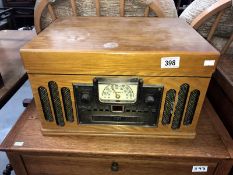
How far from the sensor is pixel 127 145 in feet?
2.11

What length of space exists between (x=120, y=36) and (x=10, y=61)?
51 centimetres

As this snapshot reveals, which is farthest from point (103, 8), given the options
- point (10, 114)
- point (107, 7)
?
point (10, 114)

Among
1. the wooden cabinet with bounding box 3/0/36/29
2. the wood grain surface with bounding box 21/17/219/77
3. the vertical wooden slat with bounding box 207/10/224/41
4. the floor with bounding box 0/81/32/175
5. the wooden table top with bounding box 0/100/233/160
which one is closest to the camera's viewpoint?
the wood grain surface with bounding box 21/17/219/77

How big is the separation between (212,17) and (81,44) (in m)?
0.56

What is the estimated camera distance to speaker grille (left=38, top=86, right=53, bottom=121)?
59 cm

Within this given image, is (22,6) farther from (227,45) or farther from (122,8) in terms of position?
(227,45)

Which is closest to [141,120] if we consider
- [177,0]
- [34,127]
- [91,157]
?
[91,157]

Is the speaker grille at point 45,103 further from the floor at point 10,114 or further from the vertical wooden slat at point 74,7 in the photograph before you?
the floor at point 10,114

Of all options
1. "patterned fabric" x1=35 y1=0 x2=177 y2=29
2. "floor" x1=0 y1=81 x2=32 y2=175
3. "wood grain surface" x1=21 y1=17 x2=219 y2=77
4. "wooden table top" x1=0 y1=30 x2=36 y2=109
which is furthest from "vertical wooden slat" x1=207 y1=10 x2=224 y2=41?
"floor" x1=0 y1=81 x2=32 y2=175

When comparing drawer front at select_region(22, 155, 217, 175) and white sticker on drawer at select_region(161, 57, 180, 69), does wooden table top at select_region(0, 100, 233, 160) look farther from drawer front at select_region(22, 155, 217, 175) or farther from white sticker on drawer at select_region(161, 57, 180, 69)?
white sticker on drawer at select_region(161, 57, 180, 69)

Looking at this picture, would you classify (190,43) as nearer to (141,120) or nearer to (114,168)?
(141,120)

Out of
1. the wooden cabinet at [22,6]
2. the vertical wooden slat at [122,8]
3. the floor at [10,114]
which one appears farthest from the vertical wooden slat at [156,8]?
the wooden cabinet at [22,6]

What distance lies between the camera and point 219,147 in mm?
641

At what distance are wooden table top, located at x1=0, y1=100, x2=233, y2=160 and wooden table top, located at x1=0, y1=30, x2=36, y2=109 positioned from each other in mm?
138
